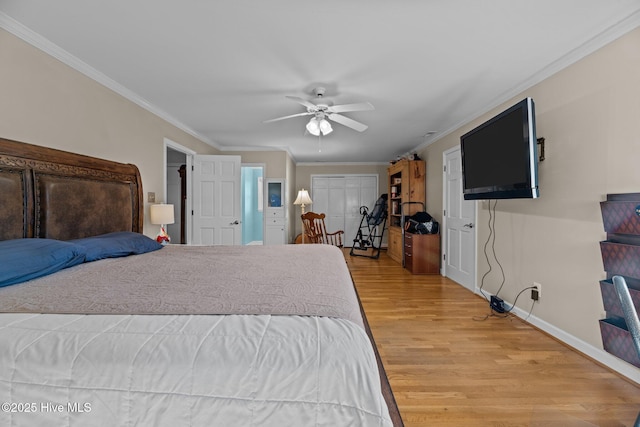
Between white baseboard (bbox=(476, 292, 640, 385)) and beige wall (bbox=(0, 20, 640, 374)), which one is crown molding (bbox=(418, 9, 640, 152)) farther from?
white baseboard (bbox=(476, 292, 640, 385))

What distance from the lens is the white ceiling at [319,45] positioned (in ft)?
5.41

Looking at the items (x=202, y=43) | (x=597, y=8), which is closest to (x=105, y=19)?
(x=202, y=43)

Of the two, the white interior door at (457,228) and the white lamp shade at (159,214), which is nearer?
the white lamp shade at (159,214)

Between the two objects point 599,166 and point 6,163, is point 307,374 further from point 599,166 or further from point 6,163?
point 599,166

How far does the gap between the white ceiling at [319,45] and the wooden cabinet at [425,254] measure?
6.89ft

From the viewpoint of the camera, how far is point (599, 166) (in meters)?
1.96

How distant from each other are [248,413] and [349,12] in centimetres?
202

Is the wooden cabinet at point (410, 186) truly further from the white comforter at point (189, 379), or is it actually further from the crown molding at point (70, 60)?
the white comforter at point (189, 379)

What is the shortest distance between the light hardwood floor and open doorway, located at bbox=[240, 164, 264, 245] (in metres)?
5.09

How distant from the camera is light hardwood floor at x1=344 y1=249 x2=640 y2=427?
148 centimetres

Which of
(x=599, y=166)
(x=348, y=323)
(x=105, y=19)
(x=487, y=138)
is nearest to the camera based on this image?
(x=348, y=323)

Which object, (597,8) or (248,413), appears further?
(597,8)

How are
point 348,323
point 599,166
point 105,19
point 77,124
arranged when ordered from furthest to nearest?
point 77,124, point 599,166, point 105,19, point 348,323

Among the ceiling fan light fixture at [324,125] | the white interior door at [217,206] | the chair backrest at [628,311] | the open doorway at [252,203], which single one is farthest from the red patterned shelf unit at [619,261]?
the open doorway at [252,203]
